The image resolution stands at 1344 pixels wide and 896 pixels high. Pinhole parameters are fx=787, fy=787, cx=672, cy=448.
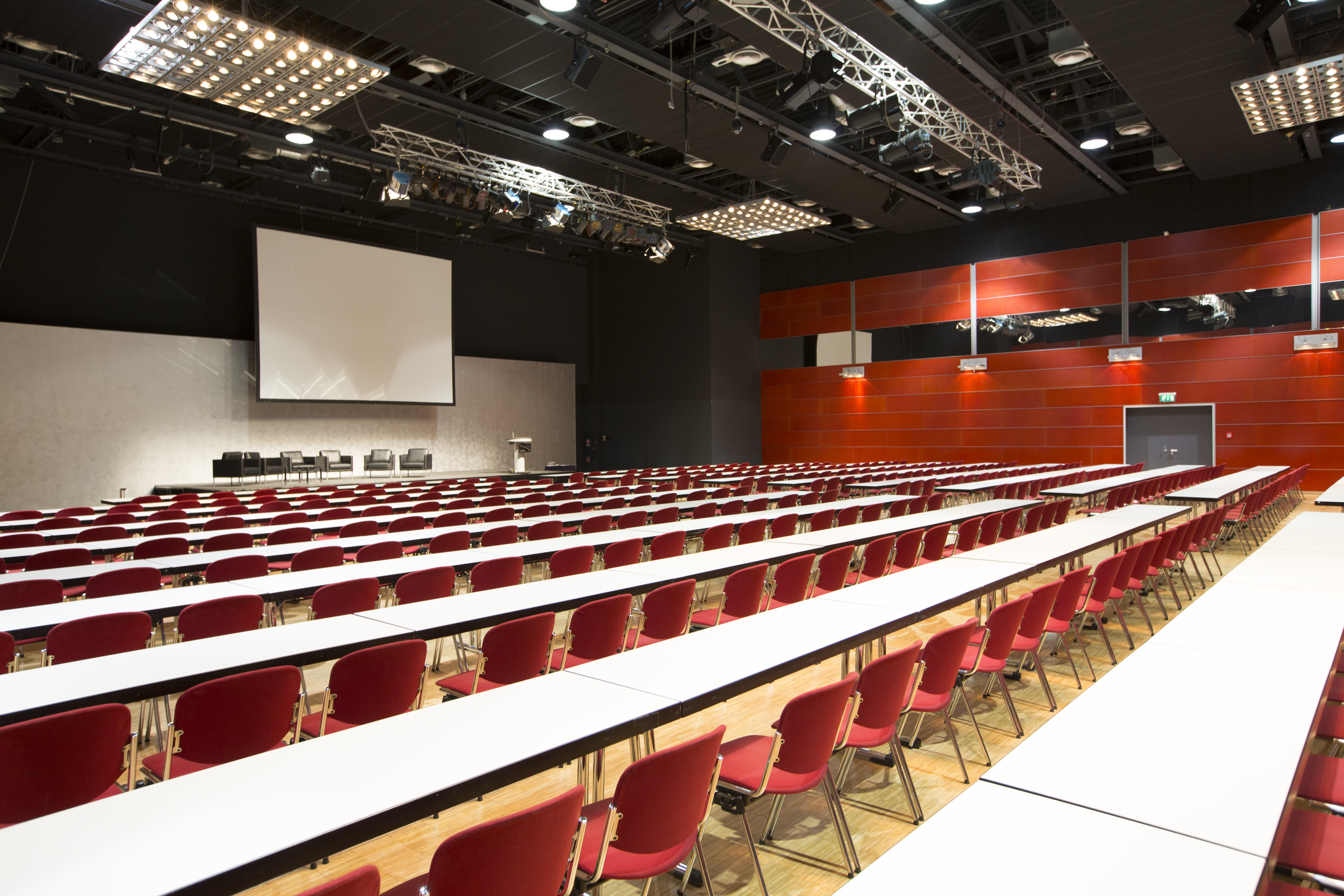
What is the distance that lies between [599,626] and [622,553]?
1.62m

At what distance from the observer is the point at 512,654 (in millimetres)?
3244

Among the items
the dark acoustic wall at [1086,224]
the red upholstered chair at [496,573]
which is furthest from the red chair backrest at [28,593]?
the dark acoustic wall at [1086,224]

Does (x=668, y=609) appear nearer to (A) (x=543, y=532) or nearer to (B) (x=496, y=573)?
(B) (x=496, y=573)

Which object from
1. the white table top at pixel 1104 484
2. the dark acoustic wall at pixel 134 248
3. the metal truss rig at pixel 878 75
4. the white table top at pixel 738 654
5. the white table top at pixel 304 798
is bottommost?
the white table top at pixel 304 798

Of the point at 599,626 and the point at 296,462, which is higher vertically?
the point at 296,462

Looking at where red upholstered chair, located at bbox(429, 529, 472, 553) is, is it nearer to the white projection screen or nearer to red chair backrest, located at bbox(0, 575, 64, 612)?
red chair backrest, located at bbox(0, 575, 64, 612)

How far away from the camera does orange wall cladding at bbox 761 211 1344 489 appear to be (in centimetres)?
1489

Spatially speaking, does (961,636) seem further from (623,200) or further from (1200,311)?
(1200,311)

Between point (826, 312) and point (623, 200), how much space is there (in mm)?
7735

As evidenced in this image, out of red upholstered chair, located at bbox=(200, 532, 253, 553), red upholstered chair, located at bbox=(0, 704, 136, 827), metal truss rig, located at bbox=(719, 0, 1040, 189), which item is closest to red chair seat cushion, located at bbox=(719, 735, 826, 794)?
red upholstered chair, located at bbox=(0, 704, 136, 827)

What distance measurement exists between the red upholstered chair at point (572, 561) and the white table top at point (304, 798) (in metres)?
2.75

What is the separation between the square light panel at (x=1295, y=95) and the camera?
8.76 m

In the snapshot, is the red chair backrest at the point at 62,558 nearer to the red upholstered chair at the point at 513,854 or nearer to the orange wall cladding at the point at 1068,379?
the red upholstered chair at the point at 513,854

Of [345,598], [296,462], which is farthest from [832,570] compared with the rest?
[296,462]
